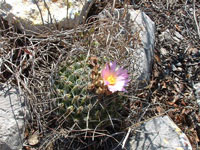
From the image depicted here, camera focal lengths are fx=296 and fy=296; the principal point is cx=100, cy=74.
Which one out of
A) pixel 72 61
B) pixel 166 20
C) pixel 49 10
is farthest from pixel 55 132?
pixel 166 20

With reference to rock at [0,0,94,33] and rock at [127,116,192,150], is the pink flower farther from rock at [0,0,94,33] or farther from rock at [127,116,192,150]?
rock at [0,0,94,33]

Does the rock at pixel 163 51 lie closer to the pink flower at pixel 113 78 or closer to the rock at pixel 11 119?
the pink flower at pixel 113 78

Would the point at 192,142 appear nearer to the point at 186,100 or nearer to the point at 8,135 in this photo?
the point at 186,100

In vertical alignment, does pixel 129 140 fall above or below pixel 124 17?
below

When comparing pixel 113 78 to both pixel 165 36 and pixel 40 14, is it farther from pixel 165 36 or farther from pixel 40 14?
pixel 165 36

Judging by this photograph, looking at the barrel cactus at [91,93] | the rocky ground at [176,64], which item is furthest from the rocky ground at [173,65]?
the barrel cactus at [91,93]

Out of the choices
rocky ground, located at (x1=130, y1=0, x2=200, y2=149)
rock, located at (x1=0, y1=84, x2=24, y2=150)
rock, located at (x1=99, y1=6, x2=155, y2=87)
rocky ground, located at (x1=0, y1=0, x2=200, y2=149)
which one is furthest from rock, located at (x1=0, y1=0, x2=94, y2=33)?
rocky ground, located at (x1=130, y1=0, x2=200, y2=149)
